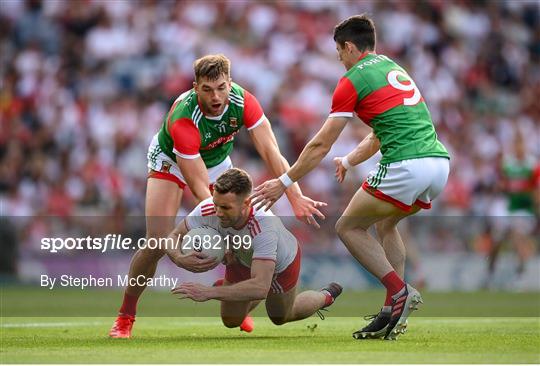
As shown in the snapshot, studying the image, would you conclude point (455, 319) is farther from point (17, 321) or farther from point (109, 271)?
point (109, 271)

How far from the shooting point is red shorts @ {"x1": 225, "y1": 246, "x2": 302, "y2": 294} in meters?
9.62

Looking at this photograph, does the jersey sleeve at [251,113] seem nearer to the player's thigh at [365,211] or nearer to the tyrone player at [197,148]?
the tyrone player at [197,148]

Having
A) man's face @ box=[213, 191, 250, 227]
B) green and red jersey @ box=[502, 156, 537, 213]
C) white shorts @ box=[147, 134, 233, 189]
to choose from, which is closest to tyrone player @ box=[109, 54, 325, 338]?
white shorts @ box=[147, 134, 233, 189]

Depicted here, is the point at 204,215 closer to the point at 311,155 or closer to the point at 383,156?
the point at 311,155

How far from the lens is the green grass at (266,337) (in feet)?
25.8

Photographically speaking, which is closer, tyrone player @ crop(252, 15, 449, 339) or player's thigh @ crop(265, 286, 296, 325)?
tyrone player @ crop(252, 15, 449, 339)

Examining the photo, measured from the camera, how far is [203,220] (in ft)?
30.6

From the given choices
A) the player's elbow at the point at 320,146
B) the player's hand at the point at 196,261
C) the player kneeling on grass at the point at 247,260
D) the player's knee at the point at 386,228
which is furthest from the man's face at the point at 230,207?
the player's knee at the point at 386,228

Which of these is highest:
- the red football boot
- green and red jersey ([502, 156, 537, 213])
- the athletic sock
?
the athletic sock

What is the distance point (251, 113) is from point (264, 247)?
1526mm

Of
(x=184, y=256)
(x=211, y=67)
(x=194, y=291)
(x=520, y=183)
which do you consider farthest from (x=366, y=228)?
(x=520, y=183)

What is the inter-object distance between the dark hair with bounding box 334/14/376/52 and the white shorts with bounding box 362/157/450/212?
1.02m

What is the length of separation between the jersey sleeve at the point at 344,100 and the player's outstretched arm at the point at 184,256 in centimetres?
153

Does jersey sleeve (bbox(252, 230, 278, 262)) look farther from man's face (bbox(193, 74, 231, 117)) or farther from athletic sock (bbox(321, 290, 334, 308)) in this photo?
man's face (bbox(193, 74, 231, 117))
